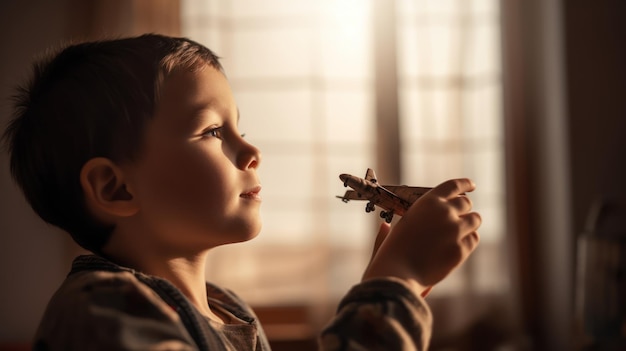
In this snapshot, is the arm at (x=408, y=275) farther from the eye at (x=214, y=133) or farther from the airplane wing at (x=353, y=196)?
the eye at (x=214, y=133)

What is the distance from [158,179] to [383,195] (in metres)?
0.22

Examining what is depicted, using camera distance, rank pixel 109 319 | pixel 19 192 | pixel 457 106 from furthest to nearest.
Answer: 1. pixel 457 106
2. pixel 19 192
3. pixel 109 319

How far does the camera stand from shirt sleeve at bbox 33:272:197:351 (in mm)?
553

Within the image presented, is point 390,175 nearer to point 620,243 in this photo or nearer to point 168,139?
point 620,243

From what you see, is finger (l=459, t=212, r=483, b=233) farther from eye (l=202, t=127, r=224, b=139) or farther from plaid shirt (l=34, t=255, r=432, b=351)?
eye (l=202, t=127, r=224, b=139)

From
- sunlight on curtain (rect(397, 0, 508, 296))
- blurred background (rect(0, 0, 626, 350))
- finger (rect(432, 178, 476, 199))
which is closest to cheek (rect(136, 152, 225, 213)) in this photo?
finger (rect(432, 178, 476, 199))

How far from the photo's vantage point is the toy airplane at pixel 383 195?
69 centimetres

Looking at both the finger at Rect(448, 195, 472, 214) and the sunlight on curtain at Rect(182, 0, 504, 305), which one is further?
the sunlight on curtain at Rect(182, 0, 504, 305)

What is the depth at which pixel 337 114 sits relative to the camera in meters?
2.77

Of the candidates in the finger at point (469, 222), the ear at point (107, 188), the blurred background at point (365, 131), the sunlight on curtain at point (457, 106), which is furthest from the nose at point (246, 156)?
the sunlight on curtain at point (457, 106)

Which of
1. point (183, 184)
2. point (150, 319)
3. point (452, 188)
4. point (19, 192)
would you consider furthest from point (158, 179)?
point (19, 192)

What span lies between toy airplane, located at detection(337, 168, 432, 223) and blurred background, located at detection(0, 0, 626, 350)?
1.97 metres

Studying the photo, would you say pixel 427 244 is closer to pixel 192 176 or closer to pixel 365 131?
pixel 192 176

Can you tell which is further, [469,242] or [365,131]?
[365,131]
